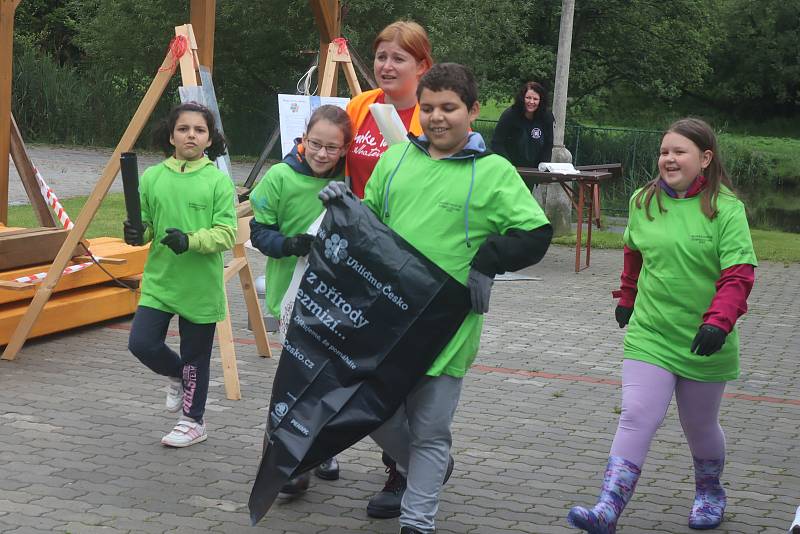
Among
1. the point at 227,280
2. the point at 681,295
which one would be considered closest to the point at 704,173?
the point at 681,295

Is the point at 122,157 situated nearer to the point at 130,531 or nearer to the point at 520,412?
the point at 130,531

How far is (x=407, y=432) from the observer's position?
4.23 m

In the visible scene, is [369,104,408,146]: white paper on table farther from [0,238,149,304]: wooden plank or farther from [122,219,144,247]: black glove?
[0,238,149,304]: wooden plank

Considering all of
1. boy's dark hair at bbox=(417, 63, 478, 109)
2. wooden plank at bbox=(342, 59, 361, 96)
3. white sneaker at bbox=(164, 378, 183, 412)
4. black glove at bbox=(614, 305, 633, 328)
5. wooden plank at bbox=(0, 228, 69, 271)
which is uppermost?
boy's dark hair at bbox=(417, 63, 478, 109)

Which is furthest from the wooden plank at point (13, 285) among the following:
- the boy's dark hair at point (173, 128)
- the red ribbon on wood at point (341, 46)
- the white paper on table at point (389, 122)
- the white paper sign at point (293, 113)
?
the white paper on table at point (389, 122)

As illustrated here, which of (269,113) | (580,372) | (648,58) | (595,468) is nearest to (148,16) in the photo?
(269,113)

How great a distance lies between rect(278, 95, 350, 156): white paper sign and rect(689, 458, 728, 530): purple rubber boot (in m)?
3.74

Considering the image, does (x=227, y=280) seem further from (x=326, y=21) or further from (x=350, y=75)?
(x=326, y=21)

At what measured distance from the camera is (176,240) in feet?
16.6

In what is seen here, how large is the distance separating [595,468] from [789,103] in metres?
46.1

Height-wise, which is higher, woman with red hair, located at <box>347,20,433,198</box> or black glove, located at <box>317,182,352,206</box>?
woman with red hair, located at <box>347,20,433,198</box>

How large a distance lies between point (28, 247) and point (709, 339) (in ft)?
16.9

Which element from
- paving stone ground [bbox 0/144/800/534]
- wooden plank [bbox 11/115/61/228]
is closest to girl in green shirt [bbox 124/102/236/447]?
paving stone ground [bbox 0/144/800/534]

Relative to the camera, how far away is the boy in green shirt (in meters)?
4.00
